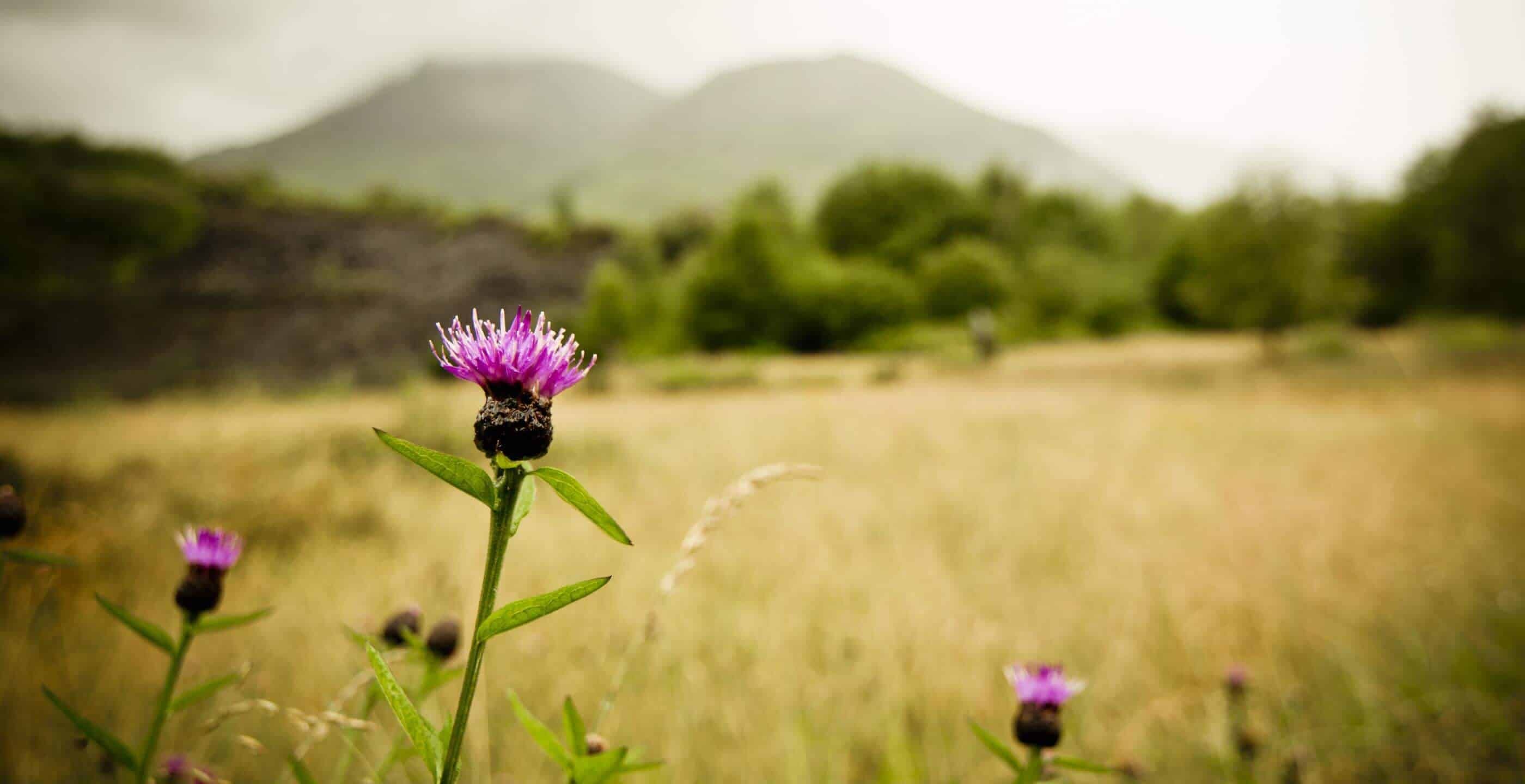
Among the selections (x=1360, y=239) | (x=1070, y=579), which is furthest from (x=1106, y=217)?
(x=1070, y=579)

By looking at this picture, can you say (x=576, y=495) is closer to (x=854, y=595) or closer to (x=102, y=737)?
(x=102, y=737)

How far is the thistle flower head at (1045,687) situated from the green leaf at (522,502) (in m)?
0.53

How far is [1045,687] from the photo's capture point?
69 centimetres

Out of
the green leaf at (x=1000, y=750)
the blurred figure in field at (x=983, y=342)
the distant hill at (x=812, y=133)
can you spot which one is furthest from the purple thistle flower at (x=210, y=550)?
the distant hill at (x=812, y=133)

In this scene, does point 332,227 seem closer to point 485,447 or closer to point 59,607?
point 59,607

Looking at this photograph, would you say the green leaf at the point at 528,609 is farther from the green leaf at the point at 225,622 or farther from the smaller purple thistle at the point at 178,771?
the smaller purple thistle at the point at 178,771

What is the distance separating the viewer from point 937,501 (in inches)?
144

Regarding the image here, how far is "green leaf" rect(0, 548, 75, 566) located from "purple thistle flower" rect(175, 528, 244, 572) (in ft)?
0.28

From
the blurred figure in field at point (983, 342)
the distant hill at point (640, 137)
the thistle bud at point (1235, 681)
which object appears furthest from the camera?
the distant hill at point (640, 137)

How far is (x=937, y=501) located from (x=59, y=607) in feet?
11.6

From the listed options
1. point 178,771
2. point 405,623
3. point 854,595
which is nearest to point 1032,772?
point 405,623

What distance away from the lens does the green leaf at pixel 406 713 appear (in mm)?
317

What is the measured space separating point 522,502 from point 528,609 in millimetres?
91

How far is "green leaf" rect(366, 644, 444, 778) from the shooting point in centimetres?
32
